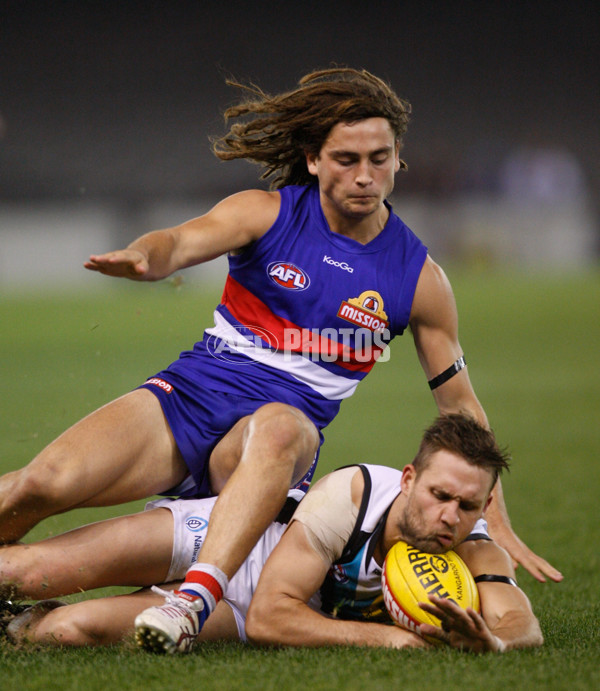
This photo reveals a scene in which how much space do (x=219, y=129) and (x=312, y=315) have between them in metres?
22.0

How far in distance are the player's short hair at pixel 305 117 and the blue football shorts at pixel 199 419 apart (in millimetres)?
1259

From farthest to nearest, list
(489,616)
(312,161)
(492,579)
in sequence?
1. (312,161)
2. (492,579)
3. (489,616)

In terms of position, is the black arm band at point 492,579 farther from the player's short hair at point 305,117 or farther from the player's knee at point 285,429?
the player's short hair at point 305,117

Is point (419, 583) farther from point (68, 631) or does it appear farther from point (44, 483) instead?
point (44, 483)

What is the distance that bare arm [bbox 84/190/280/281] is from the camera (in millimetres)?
3623

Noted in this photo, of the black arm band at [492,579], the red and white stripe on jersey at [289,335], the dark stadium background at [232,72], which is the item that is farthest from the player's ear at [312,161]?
the dark stadium background at [232,72]

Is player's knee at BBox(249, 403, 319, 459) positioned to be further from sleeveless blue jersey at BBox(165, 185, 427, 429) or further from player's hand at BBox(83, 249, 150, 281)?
player's hand at BBox(83, 249, 150, 281)

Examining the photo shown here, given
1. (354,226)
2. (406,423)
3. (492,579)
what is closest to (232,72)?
(406,423)

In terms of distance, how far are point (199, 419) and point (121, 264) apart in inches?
39.2

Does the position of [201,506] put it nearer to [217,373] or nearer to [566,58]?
[217,373]

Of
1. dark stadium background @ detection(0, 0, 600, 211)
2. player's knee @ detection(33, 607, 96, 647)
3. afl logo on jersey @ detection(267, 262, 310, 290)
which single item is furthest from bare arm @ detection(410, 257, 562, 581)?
dark stadium background @ detection(0, 0, 600, 211)

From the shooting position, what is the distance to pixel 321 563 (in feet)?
12.1

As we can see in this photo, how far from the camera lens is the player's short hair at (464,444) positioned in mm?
3705

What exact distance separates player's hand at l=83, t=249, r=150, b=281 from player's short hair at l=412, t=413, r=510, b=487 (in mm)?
1300
